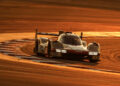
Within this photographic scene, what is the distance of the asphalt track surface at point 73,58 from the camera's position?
14298 mm

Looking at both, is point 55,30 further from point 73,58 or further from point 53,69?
point 53,69

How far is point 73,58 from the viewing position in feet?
50.6

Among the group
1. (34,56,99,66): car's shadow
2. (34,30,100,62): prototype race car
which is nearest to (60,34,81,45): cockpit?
(34,30,100,62): prototype race car

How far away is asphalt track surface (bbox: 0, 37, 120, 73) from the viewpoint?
14.3 meters

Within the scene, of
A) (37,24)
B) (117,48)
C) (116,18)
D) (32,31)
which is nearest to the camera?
(117,48)

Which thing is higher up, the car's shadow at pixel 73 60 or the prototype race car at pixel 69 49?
the prototype race car at pixel 69 49

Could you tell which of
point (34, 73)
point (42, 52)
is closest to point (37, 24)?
point (42, 52)

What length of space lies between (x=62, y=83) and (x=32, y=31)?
18030 mm

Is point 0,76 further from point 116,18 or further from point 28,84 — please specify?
point 116,18

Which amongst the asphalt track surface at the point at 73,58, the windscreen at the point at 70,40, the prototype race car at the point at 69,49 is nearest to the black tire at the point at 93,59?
the prototype race car at the point at 69,49

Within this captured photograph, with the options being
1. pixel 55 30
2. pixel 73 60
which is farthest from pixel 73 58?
pixel 55 30

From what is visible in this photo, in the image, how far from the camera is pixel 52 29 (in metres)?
28.5

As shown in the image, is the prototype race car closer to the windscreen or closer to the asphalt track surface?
the windscreen

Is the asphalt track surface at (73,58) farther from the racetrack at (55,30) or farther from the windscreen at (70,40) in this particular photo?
the windscreen at (70,40)
